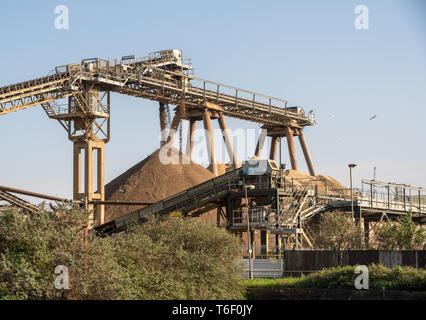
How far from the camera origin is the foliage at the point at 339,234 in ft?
184

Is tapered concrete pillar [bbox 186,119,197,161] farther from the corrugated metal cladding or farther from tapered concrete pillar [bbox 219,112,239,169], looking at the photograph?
the corrugated metal cladding

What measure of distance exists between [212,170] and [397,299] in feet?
178

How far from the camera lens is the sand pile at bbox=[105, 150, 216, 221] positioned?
85.8 metres

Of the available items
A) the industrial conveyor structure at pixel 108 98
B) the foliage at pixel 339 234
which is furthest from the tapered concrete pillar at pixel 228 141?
the foliage at pixel 339 234

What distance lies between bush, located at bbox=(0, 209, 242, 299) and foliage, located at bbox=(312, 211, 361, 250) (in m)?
16.7

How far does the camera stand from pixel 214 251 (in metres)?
43.4

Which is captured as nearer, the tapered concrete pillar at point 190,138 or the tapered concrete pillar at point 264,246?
the tapered concrete pillar at point 264,246

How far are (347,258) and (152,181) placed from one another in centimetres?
4771

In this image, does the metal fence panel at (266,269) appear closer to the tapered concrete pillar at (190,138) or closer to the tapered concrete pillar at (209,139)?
the tapered concrete pillar at (209,139)

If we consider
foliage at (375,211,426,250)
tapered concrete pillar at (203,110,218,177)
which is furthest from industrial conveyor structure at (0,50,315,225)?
foliage at (375,211,426,250)

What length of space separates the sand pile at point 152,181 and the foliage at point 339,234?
31030 mm

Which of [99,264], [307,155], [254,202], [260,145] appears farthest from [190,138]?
[99,264]

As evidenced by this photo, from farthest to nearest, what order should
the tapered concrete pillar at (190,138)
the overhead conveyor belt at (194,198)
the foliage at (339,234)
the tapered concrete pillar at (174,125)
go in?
the tapered concrete pillar at (190,138) → the tapered concrete pillar at (174,125) → the overhead conveyor belt at (194,198) → the foliage at (339,234)

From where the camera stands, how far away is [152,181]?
8925 centimetres
